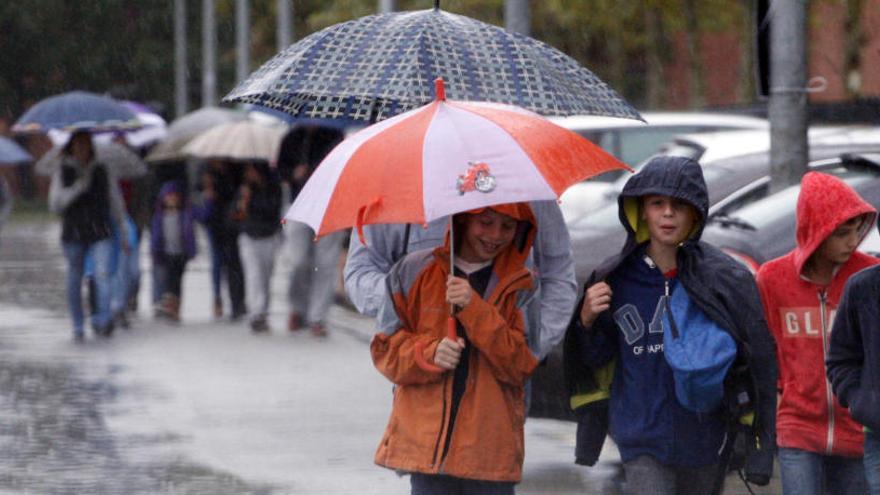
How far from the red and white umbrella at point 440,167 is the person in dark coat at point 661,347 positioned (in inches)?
8.6

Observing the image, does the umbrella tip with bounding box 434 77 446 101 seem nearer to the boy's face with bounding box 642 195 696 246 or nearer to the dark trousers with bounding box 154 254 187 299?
the boy's face with bounding box 642 195 696 246

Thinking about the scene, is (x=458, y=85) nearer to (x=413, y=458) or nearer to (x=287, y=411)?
(x=413, y=458)

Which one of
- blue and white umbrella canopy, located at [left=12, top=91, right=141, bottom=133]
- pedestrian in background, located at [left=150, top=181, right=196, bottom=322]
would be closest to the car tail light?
blue and white umbrella canopy, located at [left=12, top=91, right=141, bottom=133]

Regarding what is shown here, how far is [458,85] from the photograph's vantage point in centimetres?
572

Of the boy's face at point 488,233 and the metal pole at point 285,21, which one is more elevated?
the boy's face at point 488,233

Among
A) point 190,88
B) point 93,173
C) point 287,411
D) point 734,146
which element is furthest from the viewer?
point 190,88

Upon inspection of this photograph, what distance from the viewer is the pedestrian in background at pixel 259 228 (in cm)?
1564

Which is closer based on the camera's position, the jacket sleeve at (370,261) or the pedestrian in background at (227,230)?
the jacket sleeve at (370,261)

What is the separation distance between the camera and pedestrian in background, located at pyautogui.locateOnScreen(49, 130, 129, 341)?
49.4ft

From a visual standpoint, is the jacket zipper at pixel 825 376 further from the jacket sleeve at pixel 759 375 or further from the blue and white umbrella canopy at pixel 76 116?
the blue and white umbrella canopy at pixel 76 116

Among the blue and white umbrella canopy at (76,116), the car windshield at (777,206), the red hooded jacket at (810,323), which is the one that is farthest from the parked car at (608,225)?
the blue and white umbrella canopy at (76,116)

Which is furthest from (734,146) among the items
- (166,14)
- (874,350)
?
(166,14)

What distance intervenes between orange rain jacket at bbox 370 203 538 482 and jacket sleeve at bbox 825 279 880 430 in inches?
31.8

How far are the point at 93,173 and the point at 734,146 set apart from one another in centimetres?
519
